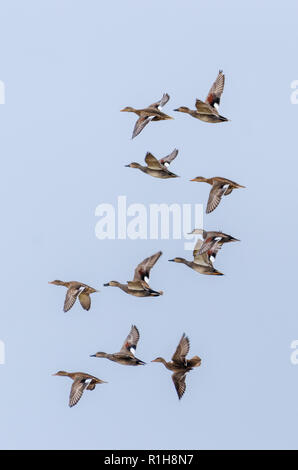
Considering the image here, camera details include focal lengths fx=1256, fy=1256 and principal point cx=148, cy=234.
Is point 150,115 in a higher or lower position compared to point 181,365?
higher

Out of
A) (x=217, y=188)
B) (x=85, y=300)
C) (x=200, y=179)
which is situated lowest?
(x=85, y=300)

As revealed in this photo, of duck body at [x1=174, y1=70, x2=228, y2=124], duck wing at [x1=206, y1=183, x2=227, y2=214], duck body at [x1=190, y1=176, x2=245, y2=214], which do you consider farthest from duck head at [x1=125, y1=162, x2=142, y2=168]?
duck wing at [x1=206, y1=183, x2=227, y2=214]

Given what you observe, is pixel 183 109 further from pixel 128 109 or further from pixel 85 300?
pixel 85 300

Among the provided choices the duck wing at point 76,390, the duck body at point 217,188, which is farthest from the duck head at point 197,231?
the duck wing at point 76,390

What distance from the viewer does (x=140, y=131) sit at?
47.1 ft

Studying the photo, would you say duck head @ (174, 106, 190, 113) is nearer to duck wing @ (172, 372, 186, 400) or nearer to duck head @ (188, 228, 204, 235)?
duck head @ (188, 228, 204, 235)

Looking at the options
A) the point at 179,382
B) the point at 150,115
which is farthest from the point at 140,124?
the point at 179,382

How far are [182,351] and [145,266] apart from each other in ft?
3.50

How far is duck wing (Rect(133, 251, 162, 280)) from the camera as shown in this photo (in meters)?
14.2

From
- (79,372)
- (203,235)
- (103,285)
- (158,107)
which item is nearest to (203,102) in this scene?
(158,107)

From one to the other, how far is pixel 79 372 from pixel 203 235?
7.10 feet

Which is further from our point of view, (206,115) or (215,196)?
(206,115)

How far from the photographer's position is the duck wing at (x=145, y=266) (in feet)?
46.8

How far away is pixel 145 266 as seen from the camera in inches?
561
